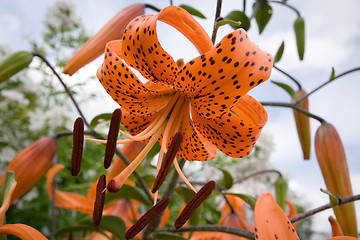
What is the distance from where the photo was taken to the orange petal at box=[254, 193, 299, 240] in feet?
1.60

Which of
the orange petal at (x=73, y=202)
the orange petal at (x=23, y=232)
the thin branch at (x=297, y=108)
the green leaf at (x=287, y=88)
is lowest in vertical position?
the orange petal at (x=73, y=202)

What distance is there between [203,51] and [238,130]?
173 mm

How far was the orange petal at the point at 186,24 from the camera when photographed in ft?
1.87

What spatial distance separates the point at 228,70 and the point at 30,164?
0.57 m

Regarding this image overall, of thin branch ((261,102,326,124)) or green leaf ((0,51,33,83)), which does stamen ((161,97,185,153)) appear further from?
green leaf ((0,51,33,83))

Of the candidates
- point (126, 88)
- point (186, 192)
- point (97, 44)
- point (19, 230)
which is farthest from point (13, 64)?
point (186, 192)

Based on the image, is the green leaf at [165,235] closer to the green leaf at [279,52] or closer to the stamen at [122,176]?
the stamen at [122,176]

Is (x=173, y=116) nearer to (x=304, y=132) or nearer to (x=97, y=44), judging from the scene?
(x=97, y=44)

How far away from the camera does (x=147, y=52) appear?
63cm

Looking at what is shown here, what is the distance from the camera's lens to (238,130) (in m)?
0.66

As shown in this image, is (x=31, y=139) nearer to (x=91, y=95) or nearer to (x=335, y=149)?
(x=91, y=95)

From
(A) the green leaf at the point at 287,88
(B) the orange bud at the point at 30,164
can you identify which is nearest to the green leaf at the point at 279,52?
(A) the green leaf at the point at 287,88

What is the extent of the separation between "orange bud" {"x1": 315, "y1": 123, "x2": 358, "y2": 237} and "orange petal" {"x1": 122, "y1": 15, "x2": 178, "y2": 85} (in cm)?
45

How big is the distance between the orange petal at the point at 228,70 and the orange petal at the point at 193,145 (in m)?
0.16
